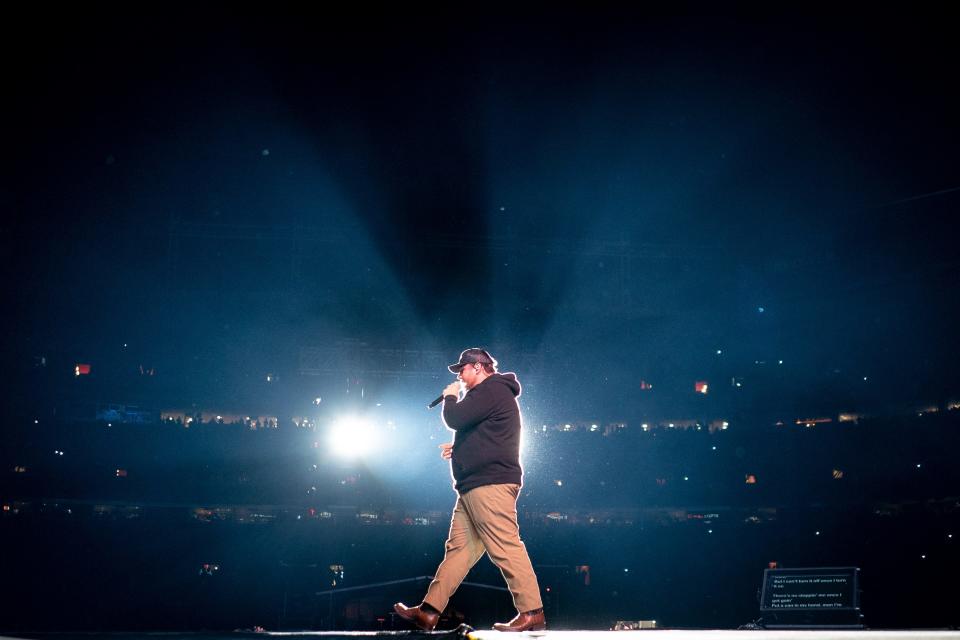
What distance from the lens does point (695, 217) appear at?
38.1ft

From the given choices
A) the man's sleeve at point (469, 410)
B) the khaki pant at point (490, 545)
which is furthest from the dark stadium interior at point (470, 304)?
the man's sleeve at point (469, 410)

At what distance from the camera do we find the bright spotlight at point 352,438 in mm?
13945

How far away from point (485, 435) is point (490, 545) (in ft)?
1.95

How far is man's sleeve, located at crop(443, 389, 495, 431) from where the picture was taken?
445 cm

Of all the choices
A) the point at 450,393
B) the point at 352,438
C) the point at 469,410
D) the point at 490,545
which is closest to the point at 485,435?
the point at 469,410

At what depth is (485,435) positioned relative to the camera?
452 cm

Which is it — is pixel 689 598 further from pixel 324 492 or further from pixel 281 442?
pixel 281 442

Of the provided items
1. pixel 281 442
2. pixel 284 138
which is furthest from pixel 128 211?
pixel 281 442

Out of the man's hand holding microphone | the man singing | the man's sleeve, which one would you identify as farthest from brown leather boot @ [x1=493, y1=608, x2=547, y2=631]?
the man's sleeve

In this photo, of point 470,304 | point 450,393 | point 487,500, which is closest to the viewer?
point 487,500

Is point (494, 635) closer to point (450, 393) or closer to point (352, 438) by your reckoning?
point (450, 393)

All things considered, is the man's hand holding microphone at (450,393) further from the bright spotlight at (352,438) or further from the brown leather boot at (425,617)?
the bright spotlight at (352,438)

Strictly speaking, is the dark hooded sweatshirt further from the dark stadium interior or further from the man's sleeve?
the dark stadium interior

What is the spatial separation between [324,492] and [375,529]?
144cm
